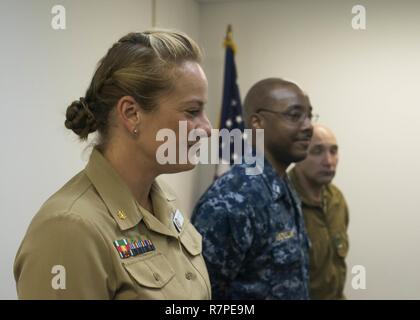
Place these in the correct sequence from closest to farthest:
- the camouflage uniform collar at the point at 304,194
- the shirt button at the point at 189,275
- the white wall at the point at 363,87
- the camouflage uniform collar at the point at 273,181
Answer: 1. the shirt button at the point at 189,275
2. the camouflage uniform collar at the point at 273,181
3. the camouflage uniform collar at the point at 304,194
4. the white wall at the point at 363,87

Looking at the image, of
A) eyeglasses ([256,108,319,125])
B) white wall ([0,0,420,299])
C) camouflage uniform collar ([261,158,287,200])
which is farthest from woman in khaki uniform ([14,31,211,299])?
white wall ([0,0,420,299])

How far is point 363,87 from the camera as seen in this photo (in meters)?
3.37

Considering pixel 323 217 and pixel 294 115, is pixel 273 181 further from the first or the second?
Result: pixel 323 217

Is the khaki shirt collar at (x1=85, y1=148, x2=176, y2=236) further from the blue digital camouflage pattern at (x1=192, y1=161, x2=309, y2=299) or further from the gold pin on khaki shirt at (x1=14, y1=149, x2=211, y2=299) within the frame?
the blue digital camouflage pattern at (x1=192, y1=161, x2=309, y2=299)

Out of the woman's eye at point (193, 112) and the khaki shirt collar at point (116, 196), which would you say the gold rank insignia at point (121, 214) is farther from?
the woman's eye at point (193, 112)

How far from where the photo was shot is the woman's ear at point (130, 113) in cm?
102

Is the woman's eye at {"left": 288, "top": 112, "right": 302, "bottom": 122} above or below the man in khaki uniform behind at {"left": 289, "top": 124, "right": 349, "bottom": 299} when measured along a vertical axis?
above

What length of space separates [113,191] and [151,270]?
0.59 ft

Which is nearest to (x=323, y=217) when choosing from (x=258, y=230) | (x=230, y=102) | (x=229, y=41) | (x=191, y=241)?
(x=258, y=230)

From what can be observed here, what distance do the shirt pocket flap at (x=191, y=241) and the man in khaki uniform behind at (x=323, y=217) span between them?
3.69 ft

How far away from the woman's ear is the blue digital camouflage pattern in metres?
0.63

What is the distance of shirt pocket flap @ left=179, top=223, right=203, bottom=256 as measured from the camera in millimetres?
1150

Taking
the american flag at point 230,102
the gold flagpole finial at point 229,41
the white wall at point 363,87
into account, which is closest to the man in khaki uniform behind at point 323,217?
the white wall at point 363,87
